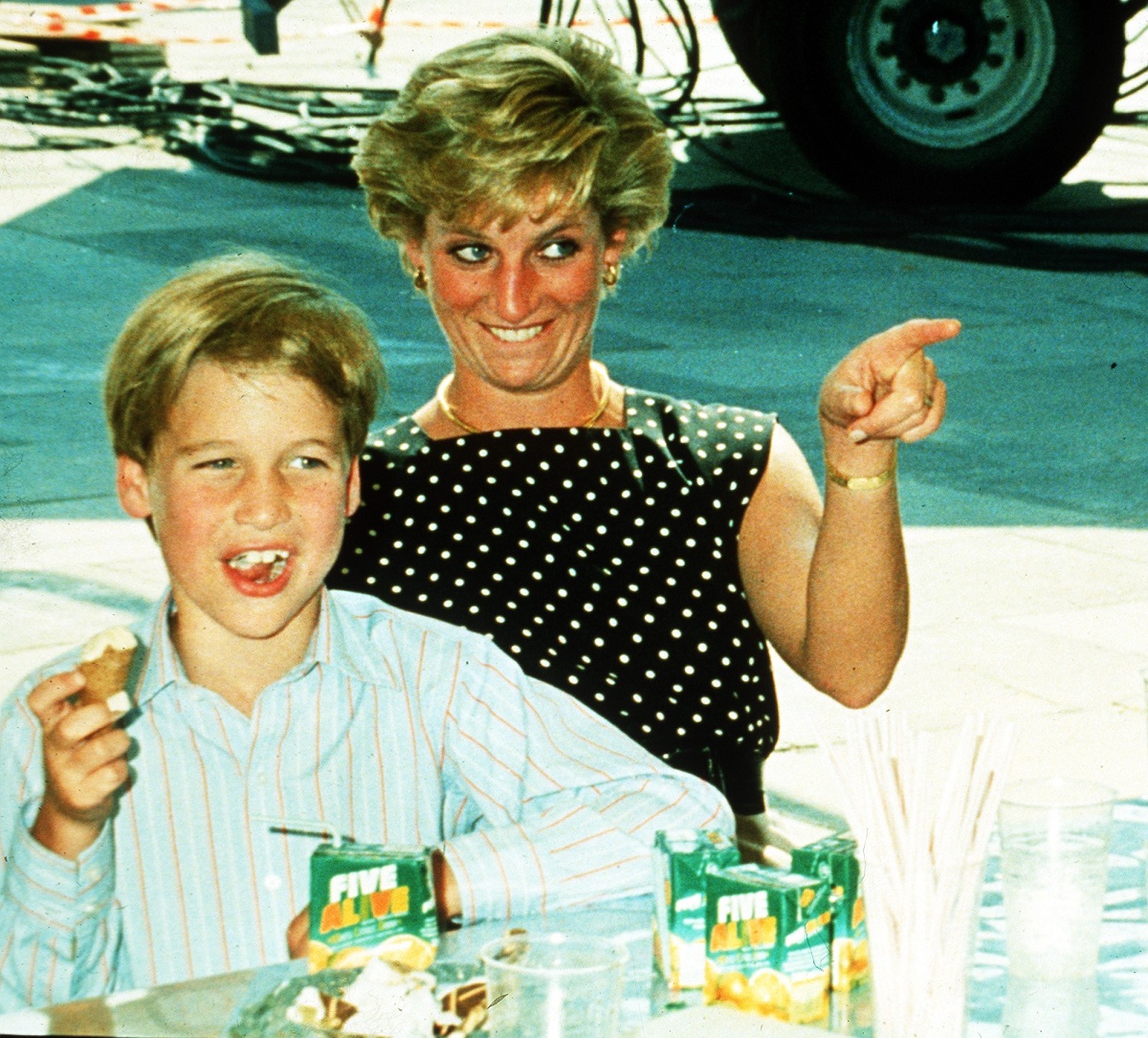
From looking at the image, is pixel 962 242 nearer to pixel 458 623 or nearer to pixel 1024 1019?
pixel 458 623

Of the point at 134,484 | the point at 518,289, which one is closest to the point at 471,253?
the point at 518,289

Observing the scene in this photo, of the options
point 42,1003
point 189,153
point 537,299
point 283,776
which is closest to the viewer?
point 42,1003

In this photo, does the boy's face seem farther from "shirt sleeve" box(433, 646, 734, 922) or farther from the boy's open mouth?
"shirt sleeve" box(433, 646, 734, 922)

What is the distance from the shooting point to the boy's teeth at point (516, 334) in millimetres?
2855

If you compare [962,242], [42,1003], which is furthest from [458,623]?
[962,242]

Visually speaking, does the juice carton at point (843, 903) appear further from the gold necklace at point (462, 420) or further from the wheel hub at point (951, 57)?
the wheel hub at point (951, 57)

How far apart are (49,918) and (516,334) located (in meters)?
1.13

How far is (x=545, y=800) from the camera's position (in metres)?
2.33

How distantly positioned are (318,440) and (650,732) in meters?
0.76

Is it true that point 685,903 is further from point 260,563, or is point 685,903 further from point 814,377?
point 814,377

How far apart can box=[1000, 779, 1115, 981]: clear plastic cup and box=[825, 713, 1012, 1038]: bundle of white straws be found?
12cm

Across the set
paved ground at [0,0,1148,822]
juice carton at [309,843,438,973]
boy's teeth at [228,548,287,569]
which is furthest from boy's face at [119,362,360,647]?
paved ground at [0,0,1148,822]

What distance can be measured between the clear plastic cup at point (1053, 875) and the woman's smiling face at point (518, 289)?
116 centimetres

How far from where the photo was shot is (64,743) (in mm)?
1939
